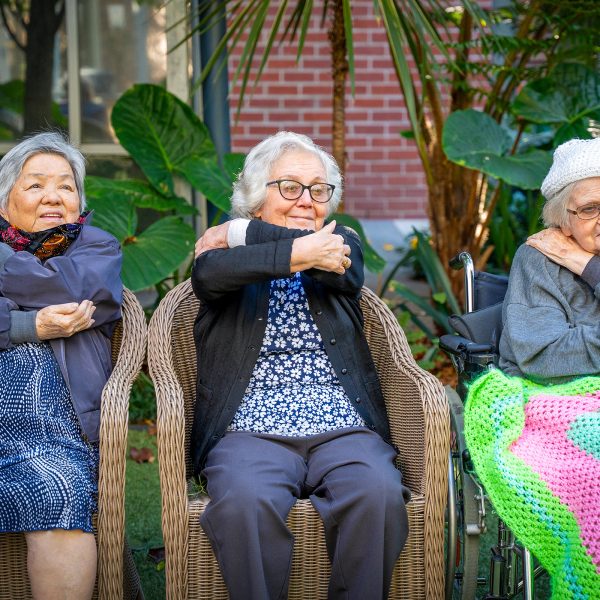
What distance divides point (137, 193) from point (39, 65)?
148 cm

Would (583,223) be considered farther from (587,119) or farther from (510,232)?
(510,232)

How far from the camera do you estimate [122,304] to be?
9.82ft

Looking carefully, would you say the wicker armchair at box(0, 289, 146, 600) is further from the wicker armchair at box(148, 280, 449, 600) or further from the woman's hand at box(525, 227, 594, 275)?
the woman's hand at box(525, 227, 594, 275)

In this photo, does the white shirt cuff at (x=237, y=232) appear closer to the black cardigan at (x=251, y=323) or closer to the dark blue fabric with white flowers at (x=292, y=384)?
the black cardigan at (x=251, y=323)

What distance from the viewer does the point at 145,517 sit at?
3607 mm

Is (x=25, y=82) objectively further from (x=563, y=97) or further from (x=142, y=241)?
(x=563, y=97)

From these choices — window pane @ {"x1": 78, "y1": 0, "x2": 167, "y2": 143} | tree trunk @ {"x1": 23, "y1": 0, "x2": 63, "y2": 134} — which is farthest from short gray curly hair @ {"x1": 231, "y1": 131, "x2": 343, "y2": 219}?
tree trunk @ {"x1": 23, "y1": 0, "x2": 63, "y2": 134}

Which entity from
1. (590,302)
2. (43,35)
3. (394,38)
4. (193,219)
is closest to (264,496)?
(590,302)

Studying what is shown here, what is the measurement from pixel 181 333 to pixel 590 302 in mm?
1283

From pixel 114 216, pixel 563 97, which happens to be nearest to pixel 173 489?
pixel 114 216

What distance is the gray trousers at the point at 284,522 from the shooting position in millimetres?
2426

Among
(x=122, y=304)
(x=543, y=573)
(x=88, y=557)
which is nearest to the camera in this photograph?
(x=88, y=557)

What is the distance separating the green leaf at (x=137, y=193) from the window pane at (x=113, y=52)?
3.20 feet

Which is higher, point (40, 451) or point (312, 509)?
point (40, 451)
